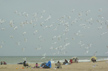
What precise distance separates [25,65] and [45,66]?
3.45 meters

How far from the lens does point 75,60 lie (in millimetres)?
43781

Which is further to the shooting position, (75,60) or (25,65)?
(75,60)

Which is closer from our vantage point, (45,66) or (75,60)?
(45,66)

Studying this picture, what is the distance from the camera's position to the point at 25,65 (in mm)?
29625

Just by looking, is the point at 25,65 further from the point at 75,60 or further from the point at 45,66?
the point at 75,60

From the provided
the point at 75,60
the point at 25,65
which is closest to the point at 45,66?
the point at 25,65

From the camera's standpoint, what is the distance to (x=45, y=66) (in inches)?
1101

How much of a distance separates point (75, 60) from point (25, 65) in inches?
660

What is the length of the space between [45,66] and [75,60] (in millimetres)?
16909
